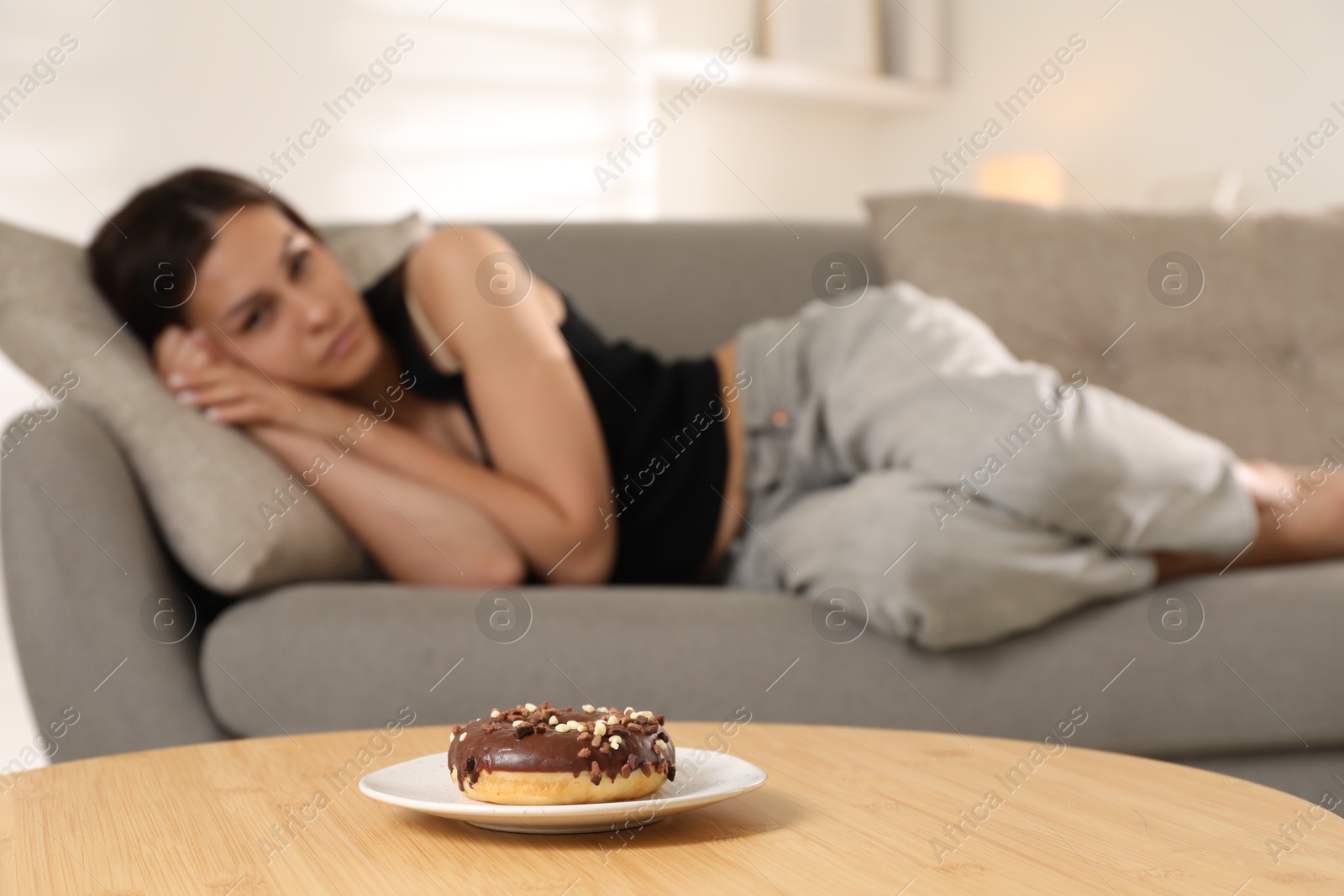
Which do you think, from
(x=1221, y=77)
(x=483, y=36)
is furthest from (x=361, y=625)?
(x=1221, y=77)

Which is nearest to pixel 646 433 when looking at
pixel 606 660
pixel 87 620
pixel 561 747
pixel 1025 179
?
pixel 606 660

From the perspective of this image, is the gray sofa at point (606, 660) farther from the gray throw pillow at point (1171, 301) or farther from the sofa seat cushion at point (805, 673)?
the gray throw pillow at point (1171, 301)

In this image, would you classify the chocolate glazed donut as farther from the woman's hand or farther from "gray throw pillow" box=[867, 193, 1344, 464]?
"gray throw pillow" box=[867, 193, 1344, 464]

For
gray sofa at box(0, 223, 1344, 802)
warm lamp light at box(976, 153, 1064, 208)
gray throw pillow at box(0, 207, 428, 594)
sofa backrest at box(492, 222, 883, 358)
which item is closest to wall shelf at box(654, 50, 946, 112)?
warm lamp light at box(976, 153, 1064, 208)

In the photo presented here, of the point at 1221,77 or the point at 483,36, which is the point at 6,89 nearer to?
the point at 483,36

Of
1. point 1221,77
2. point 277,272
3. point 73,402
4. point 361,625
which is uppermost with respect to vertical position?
point 1221,77

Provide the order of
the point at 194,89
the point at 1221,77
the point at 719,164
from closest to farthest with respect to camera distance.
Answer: the point at 194,89, the point at 1221,77, the point at 719,164

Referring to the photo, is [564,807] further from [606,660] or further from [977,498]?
[977,498]
